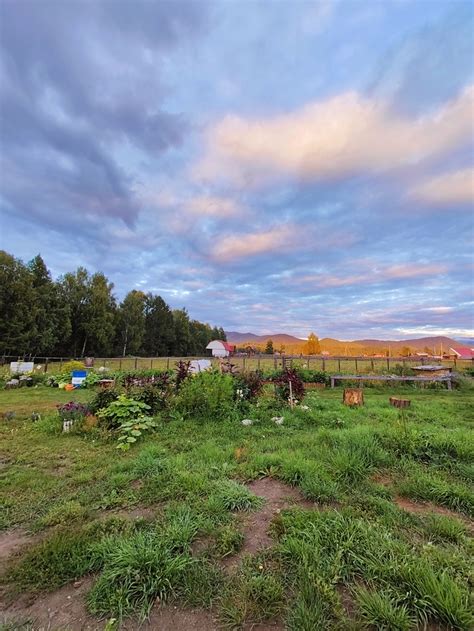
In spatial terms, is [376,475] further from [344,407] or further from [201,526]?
[344,407]

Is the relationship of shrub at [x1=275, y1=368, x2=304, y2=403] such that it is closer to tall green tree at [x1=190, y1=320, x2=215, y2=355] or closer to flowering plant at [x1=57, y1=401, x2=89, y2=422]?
flowering plant at [x1=57, y1=401, x2=89, y2=422]

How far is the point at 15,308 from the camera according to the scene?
90.6 ft

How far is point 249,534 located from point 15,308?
32.5m

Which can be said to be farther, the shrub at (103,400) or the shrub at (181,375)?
the shrub at (181,375)

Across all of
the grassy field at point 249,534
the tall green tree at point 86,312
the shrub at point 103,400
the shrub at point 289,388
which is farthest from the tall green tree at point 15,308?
the shrub at point 289,388

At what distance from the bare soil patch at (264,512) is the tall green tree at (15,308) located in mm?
31004

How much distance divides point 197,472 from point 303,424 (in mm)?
3017

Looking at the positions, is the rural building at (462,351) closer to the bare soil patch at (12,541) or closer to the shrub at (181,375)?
the shrub at (181,375)

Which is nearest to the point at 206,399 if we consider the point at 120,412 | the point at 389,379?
the point at 120,412

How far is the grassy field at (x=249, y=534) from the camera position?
1.78m

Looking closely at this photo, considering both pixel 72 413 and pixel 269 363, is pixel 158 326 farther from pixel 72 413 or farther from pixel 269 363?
pixel 72 413

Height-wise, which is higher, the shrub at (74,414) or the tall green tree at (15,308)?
the tall green tree at (15,308)

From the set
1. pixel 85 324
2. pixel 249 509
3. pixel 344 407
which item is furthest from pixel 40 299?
pixel 249 509

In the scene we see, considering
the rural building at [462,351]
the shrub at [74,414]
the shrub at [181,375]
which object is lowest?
the shrub at [74,414]
